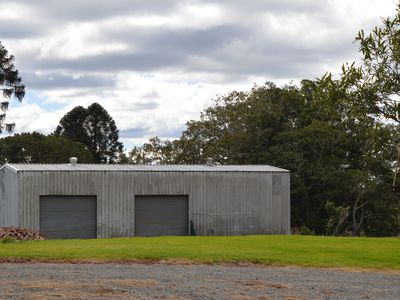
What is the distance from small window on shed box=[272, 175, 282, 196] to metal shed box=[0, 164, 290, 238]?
0.19 feet

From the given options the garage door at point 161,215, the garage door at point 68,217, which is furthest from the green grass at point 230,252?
the garage door at point 161,215

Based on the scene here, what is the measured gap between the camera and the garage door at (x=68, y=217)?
1505 inches

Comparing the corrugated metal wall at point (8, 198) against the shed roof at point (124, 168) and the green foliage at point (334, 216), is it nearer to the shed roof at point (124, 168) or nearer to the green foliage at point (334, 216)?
the shed roof at point (124, 168)

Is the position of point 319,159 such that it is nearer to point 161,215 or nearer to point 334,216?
point 334,216

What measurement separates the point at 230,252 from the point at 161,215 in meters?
17.7

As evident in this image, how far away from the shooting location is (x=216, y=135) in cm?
6575

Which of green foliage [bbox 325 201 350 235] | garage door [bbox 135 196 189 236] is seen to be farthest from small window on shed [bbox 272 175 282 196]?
green foliage [bbox 325 201 350 235]

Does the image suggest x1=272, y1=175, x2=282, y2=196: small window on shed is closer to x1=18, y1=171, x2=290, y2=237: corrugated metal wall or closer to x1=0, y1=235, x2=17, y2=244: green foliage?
x1=18, y1=171, x2=290, y2=237: corrugated metal wall

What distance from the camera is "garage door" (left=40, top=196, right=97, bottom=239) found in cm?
3822

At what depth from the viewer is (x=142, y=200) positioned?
132 ft

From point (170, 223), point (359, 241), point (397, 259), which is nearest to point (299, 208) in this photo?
point (170, 223)

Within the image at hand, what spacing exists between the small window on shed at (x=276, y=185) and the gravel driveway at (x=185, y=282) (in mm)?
22690

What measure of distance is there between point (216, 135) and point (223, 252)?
42859 mm

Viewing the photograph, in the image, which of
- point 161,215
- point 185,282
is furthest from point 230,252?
point 161,215
